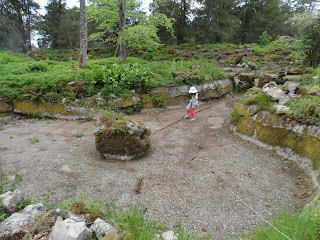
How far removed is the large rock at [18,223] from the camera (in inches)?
83.7

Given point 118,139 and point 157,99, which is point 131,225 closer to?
point 118,139

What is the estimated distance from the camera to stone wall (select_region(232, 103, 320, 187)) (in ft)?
13.7

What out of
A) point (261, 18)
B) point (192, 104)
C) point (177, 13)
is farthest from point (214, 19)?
point (192, 104)

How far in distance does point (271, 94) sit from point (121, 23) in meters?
10.5

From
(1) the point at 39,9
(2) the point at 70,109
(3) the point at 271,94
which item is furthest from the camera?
(1) the point at 39,9

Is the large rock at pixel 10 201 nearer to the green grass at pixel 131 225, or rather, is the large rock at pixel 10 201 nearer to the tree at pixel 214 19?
the green grass at pixel 131 225

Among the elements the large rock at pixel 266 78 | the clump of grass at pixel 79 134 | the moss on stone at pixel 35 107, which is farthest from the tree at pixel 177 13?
the clump of grass at pixel 79 134

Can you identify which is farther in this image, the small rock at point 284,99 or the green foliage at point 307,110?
the small rock at point 284,99

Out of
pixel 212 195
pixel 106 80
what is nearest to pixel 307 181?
pixel 212 195

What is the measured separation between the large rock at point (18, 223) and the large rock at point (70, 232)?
463 millimetres

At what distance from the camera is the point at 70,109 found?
8086 mm

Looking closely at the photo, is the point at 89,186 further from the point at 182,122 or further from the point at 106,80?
the point at 106,80

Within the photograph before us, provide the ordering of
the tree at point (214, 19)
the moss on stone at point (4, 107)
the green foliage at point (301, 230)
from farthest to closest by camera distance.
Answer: the tree at point (214, 19) → the moss on stone at point (4, 107) → the green foliage at point (301, 230)

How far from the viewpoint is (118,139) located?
4.83 metres
